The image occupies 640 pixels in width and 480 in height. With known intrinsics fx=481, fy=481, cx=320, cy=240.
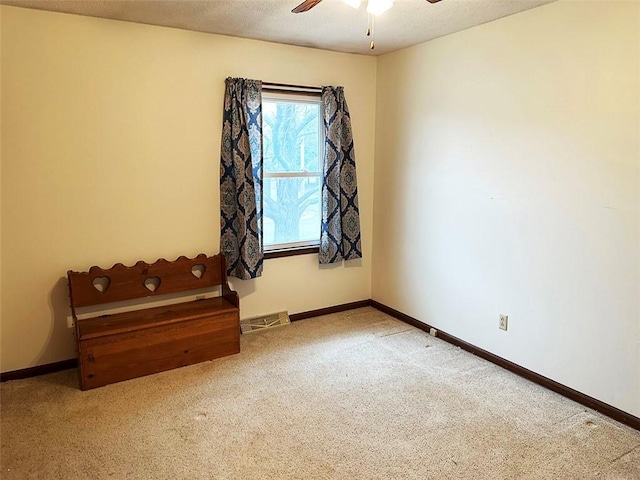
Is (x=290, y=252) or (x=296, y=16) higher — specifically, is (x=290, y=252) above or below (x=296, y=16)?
below

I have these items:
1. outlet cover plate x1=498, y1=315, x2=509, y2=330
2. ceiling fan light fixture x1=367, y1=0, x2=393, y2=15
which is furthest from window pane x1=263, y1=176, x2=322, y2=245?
ceiling fan light fixture x1=367, y1=0, x2=393, y2=15

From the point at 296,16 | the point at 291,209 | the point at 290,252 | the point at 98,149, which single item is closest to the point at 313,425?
the point at 290,252

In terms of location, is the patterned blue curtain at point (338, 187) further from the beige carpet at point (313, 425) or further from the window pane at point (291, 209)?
the beige carpet at point (313, 425)

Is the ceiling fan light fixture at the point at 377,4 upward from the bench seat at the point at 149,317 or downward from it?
upward

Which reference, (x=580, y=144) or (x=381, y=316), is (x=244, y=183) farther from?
(x=580, y=144)

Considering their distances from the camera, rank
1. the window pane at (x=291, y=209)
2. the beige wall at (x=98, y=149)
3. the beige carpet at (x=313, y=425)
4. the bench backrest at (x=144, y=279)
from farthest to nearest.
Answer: the window pane at (x=291, y=209), the bench backrest at (x=144, y=279), the beige wall at (x=98, y=149), the beige carpet at (x=313, y=425)

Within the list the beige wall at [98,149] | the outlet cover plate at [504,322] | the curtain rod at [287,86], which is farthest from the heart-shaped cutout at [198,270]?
the outlet cover plate at [504,322]

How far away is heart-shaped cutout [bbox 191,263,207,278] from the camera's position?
3.62 metres

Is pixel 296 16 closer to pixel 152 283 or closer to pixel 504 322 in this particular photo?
pixel 152 283

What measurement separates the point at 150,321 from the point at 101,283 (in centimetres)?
46

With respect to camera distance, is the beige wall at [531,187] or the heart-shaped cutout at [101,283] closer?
the beige wall at [531,187]

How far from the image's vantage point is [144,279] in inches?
→ 134

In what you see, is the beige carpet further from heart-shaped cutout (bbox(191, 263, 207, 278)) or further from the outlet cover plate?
heart-shaped cutout (bbox(191, 263, 207, 278))

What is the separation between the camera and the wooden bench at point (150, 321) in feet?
9.86
